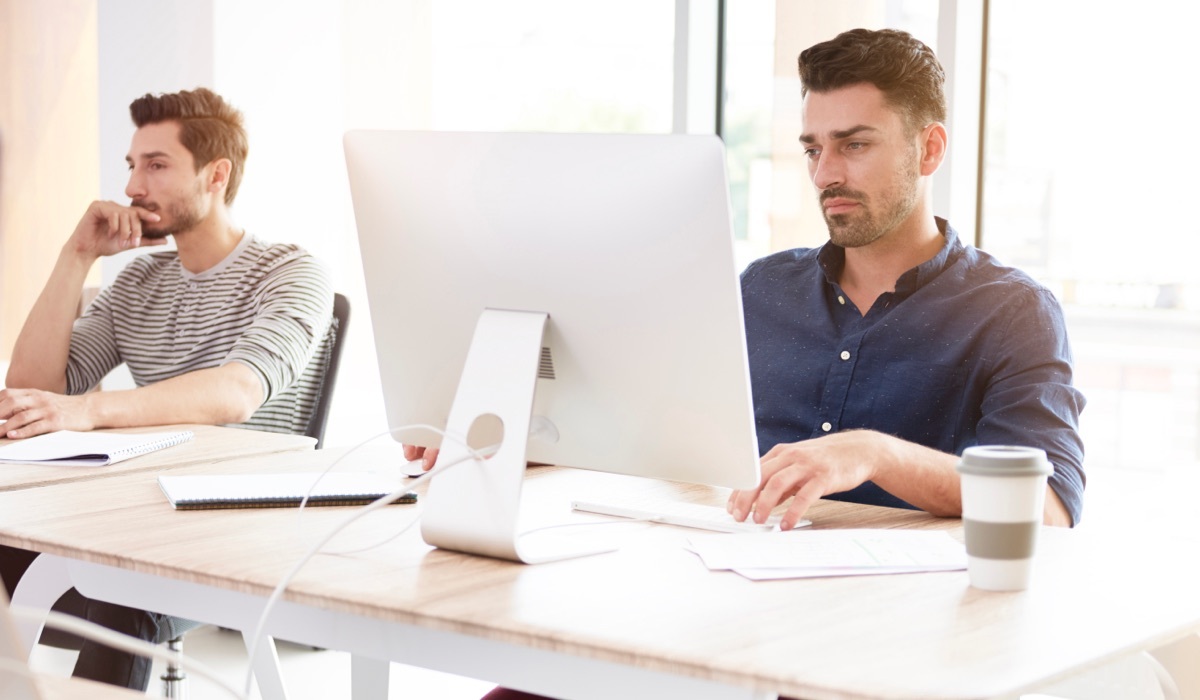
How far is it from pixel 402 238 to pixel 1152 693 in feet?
6.04

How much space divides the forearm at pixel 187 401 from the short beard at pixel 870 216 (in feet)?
3.66

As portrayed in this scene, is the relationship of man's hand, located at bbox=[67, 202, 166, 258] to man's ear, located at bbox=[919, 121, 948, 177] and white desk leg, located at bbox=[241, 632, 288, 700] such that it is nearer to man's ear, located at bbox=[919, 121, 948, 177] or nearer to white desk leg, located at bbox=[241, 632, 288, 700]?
white desk leg, located at bbox=[241, 632, 288, 700]

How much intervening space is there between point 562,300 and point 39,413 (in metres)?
1.21

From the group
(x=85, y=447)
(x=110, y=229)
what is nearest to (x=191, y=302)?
(x=110, y=229)

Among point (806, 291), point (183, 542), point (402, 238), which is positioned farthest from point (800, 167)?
point (183, 542)

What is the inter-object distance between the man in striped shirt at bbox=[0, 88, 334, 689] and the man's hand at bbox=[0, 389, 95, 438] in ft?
0.54

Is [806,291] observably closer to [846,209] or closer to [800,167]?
[846,209]

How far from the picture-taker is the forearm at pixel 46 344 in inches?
105

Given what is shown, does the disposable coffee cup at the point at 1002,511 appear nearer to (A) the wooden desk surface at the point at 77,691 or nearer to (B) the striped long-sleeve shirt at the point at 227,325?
(A) the wooden desk surface at the point at 77,691

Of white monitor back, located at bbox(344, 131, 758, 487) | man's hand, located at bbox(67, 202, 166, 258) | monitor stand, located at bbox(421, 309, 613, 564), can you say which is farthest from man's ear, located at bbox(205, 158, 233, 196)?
monitor stand, located at bbox(421, 309, 613, 564)

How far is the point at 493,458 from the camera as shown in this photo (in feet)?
4.14

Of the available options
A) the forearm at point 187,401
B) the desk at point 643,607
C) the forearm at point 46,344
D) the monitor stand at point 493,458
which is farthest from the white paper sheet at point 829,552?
the forearm at point 46,344

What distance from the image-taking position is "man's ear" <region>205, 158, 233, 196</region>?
9.29 ft

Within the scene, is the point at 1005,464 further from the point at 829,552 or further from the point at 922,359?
the point at 922,359
